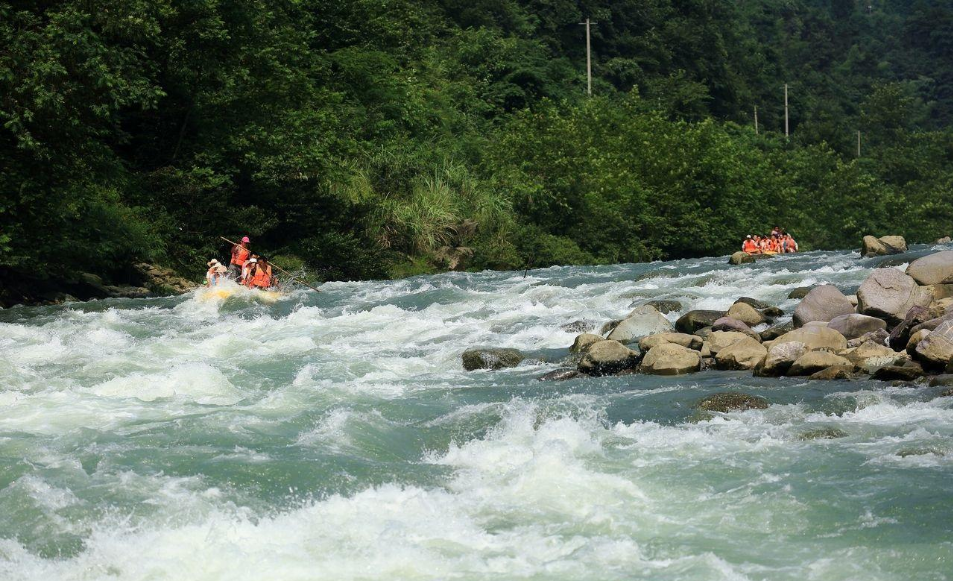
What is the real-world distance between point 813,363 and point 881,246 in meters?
14.7

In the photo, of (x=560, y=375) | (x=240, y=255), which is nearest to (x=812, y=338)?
(x=560, y=375)

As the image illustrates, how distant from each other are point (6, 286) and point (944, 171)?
62.0 m

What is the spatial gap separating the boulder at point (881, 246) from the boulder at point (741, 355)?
13.2 metres

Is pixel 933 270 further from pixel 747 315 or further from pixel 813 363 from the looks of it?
pixel 813 363

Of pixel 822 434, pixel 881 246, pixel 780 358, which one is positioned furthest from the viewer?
pixel 881 246

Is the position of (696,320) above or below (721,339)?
below

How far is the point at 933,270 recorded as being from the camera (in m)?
13.5

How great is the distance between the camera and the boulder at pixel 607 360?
1158cm

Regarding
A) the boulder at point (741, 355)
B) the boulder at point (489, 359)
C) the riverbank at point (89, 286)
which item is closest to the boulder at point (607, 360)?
the boulder at point (741, 355)

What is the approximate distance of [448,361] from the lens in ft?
41.9

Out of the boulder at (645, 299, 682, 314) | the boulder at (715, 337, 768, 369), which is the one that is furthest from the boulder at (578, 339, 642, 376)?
the boulder at (645, 299, 682, 314)

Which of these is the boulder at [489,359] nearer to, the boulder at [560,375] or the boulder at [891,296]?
the boulder at [560,375]

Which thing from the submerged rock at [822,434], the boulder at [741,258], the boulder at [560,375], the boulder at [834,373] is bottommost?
the boulder at [741,258]

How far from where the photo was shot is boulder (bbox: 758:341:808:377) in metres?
11.0
